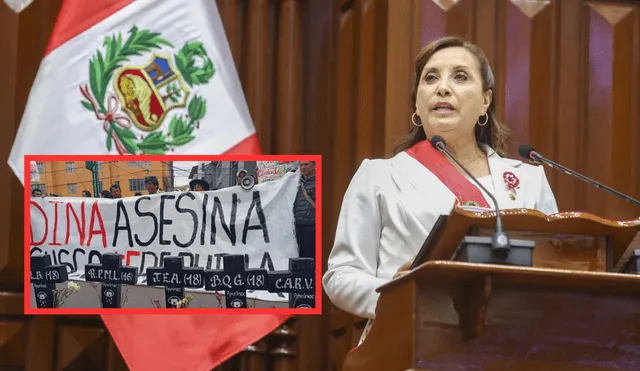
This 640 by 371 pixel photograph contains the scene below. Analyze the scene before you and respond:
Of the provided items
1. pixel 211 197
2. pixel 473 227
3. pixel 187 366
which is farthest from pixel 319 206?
pixel 473 227

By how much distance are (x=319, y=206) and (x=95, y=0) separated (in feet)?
3.78

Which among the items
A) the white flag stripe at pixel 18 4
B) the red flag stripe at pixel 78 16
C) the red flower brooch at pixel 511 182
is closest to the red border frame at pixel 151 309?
the red flag stripe at pixel 78 16

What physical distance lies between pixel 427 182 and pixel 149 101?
5.69 ft

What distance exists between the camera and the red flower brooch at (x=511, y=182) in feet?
9.50

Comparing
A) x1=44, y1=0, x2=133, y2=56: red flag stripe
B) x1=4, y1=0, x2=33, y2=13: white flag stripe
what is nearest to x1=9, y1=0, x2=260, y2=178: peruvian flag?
x1=44, y1=0, x2=133, y2=56: red flag stripe

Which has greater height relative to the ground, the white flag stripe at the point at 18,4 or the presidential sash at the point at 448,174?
the white flag stripe at the point at 18,4

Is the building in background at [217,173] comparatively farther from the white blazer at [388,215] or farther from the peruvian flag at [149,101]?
the white blazer at [388,215]

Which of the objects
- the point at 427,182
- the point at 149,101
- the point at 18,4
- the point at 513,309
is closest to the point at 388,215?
the point at 427,182

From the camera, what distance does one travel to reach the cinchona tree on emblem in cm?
423

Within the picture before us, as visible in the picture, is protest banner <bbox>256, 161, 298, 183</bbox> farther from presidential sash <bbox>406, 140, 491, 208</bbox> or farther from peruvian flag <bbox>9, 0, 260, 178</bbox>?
presidential sash <bbox>406, 140, 491, 208</bbox>

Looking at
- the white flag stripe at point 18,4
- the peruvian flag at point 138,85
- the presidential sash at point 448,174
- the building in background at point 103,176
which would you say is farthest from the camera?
the white flag stripe at point 18,4

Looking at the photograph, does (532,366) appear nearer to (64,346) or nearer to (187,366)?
(187,366)

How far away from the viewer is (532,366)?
2.15 metres

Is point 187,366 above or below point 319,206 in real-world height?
Result: below
